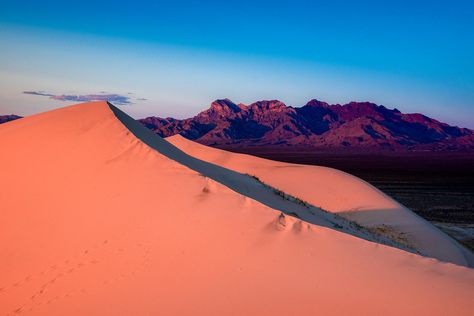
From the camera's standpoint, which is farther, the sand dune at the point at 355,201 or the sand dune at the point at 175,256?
the sand dune at the point at 355,201

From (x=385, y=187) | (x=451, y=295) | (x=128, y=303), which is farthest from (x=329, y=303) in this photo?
(x=385, y=187)

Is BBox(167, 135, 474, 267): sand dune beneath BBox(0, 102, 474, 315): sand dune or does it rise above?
beneath

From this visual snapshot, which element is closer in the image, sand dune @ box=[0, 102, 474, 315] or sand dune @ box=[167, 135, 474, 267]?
sand dune @ box=[0, 102, 474, 315]

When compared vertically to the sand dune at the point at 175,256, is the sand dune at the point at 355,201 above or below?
below

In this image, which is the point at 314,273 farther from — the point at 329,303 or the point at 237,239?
the point at 237,239
